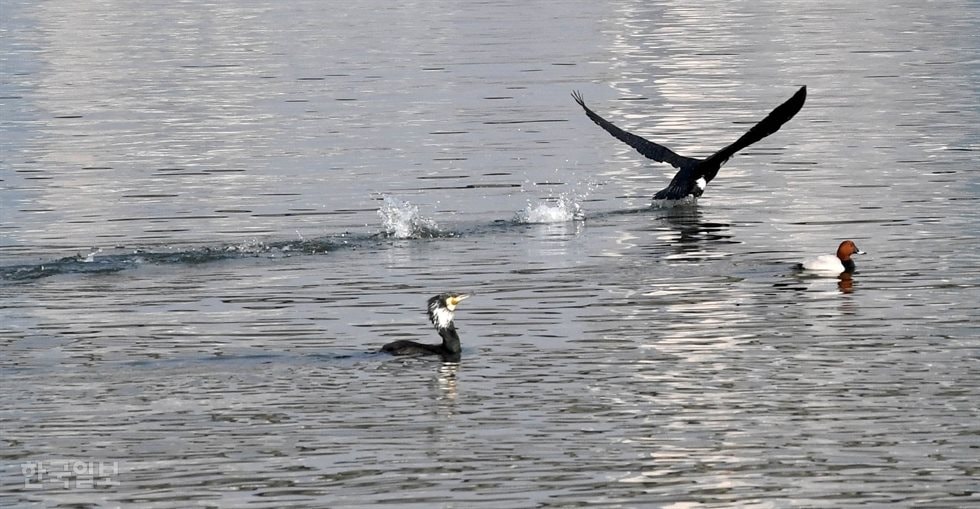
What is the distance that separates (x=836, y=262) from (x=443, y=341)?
640 centimetres

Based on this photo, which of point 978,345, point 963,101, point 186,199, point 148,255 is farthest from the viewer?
point 963,101

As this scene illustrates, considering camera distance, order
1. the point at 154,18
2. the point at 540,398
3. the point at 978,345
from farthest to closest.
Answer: the point at 154,18
the point at 978,345
the point at 540,398

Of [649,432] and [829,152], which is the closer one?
[649,432]

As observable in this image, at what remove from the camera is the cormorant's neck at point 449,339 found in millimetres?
17781

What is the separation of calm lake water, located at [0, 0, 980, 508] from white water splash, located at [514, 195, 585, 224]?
0.07 meters

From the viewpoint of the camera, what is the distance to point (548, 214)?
90.1ft

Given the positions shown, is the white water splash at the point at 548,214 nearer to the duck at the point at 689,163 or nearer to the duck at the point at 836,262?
the duck at the point at 689,163

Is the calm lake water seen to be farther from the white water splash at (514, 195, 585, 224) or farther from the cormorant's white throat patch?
the cormorant's white throat patch

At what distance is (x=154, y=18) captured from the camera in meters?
81.0

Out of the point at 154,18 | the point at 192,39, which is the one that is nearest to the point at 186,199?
the point at 192,39

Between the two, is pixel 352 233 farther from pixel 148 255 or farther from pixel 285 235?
pixel 148 255

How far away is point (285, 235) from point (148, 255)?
250 centimetres

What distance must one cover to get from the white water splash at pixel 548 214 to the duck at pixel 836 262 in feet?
17.9

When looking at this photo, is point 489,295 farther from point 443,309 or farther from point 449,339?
point 449,339
